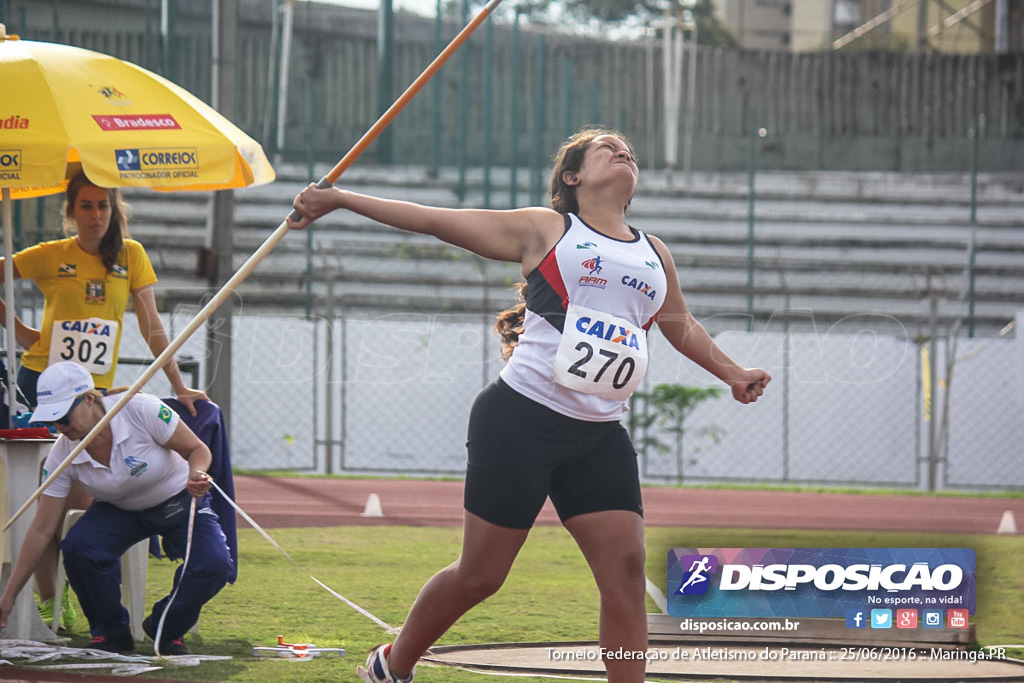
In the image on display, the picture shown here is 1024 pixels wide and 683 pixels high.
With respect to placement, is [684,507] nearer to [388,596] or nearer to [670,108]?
[388,596]

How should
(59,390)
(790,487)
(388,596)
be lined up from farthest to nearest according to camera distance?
(790,487), (388,596), (59,390)

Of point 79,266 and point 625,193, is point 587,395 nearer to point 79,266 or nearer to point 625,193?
point 625,193

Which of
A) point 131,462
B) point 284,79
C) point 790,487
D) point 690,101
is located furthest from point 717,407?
point 690,101

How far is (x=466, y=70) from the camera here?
19.4 meters

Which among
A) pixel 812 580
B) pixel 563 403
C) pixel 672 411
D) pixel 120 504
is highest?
pixel 563 403

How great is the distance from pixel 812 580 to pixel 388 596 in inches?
89.9

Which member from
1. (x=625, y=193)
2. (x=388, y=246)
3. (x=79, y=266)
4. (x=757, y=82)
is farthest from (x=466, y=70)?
(x=625, y=193)

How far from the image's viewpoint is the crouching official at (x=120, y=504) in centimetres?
452

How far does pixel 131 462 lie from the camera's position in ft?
15.3

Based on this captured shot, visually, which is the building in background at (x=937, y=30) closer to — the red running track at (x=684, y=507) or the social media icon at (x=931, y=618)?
the red running track at (x=684, y=507)

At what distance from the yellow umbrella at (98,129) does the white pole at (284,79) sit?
1455 centimetres

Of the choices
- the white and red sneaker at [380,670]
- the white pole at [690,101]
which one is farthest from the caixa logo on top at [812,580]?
the white pole at [690,101]

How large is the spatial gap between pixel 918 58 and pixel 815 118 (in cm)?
219

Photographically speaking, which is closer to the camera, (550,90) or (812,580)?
(812,580)
